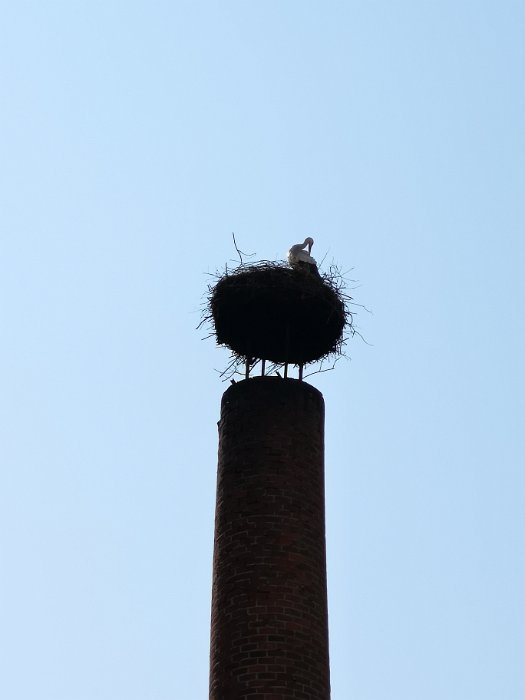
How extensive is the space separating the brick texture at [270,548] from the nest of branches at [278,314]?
1.22 meters

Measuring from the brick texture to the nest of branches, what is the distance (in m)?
1.22

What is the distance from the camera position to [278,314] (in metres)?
19.3

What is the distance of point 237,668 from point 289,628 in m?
0.80

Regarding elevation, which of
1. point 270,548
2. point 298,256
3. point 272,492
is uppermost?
point 298,256

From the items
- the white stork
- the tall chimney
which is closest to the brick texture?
the tall chimney

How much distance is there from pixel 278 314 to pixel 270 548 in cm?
385

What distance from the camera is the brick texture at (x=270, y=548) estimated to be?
16125 mm

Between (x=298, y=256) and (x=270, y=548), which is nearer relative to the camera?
(x=270, y=548)

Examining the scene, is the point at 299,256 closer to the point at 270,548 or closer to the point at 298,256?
the point at 298,256

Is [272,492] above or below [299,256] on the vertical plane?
below

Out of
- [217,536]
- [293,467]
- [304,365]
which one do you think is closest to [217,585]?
[217,536]

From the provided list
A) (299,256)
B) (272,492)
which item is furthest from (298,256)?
(272,492)

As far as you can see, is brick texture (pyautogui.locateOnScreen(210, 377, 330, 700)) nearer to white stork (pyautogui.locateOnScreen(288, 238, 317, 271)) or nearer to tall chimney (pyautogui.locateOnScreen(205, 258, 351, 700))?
tall chimney (pyautogui.locateOnScreen(205, 258, 351, 700))

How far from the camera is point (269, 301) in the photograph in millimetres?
19000
